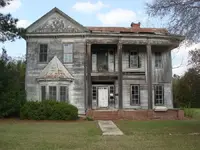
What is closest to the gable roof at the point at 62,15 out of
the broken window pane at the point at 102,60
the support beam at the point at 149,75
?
the broken window pane at the point at 102,60

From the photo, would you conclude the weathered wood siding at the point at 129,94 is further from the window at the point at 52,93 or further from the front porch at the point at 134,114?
the window at the point at 52,93

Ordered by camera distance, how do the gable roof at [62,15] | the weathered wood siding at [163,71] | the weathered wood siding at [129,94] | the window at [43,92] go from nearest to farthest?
the window at [43,92], the gable roof at [62,15], the weathered wood siding at [129,94], the weathered wood siding at [163,71]

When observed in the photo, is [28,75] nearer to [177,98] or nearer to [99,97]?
[99,97]

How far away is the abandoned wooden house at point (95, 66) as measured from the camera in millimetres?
26156

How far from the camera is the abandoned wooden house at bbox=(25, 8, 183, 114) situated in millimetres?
26156

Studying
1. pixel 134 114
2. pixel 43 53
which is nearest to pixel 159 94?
pixel 134 114

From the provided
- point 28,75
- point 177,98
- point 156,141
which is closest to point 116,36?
point 28,75

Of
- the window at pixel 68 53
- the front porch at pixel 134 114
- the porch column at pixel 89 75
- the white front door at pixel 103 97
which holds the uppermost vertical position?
the window at pixel 68 53

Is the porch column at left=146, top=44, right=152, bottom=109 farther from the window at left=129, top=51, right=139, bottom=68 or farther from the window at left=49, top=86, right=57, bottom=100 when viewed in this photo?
the window at left=49, top=86, right=57, bottom=100

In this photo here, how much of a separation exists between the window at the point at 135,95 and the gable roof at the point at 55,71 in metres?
6.03

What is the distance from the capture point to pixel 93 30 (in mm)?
27312

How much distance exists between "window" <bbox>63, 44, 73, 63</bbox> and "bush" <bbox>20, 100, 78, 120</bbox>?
5085 mm

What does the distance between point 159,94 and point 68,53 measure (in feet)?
31.0

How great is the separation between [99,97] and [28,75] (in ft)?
22.5
